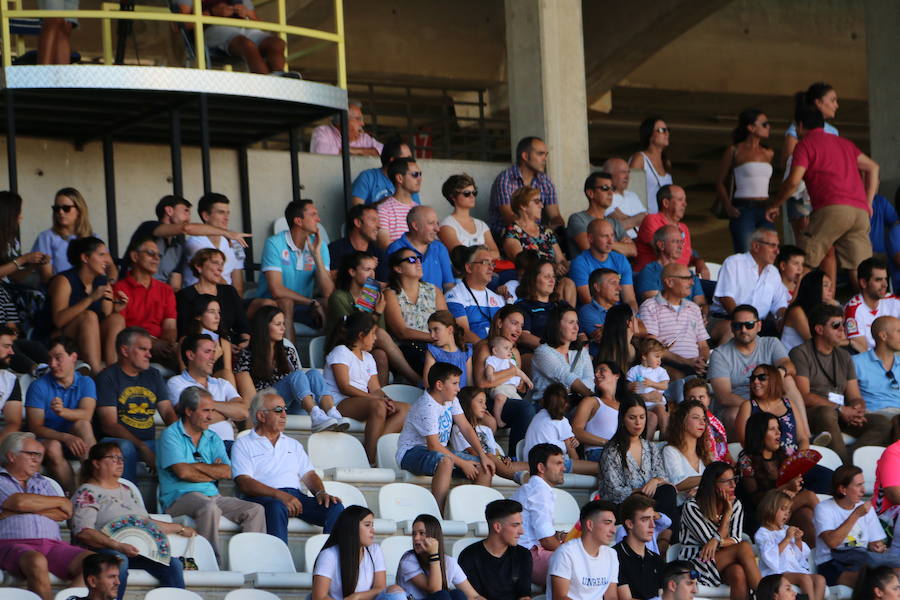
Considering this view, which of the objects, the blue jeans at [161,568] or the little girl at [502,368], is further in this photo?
the little girl at [502,368]

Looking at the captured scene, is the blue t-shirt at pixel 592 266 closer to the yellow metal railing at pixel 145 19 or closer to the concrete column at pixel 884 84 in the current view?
the yellow metal railing at pixel 145 19

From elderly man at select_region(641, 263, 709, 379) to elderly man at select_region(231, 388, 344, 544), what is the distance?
124 inches

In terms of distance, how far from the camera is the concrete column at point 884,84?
14820 mm

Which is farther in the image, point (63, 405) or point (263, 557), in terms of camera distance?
point (63, 405)

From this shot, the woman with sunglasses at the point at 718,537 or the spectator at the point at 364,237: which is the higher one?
the spectator at the point at 364,237

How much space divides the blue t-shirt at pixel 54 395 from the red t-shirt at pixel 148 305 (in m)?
1.29

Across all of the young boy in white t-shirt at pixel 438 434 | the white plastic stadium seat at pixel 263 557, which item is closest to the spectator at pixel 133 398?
the white plastic stadium seat at pixel 263 557

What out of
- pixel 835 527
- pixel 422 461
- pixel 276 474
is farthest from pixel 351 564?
pixel 835 527

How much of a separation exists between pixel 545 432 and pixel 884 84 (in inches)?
257

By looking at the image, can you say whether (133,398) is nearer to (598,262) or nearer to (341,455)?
(341,455)

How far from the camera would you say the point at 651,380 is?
34.8 ft

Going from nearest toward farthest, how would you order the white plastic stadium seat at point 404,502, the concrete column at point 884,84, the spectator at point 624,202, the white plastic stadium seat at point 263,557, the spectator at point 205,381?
1. the white plastic stadium seat at point 263,557
2. the white plastic stadium seat at point 404,502
3. the spectator at point 205,381
4. the spectator at point 624,202
5. the concrete column at point 884,84

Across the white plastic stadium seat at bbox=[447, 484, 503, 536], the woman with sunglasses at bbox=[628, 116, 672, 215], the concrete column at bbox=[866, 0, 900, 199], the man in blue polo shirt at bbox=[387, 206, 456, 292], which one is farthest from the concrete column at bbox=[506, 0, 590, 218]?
the white plastic stadium seat at bbox=[447, 484, 503, 536]

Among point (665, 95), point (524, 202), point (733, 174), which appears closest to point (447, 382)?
point (524, 202)
